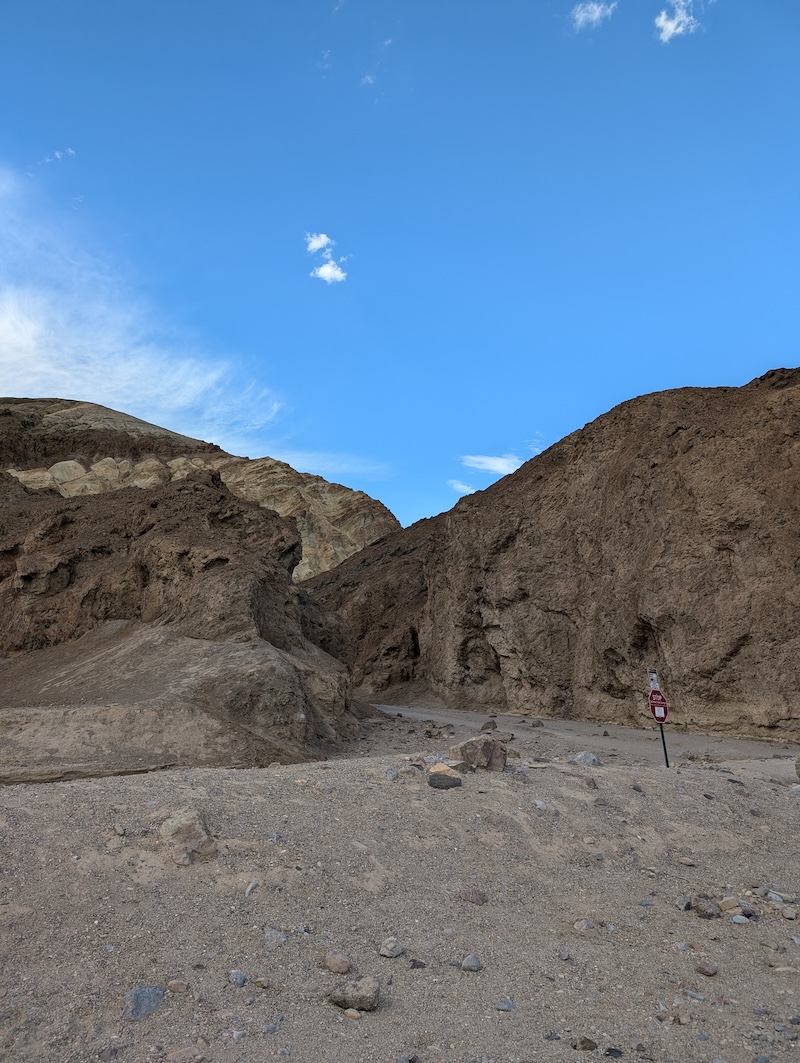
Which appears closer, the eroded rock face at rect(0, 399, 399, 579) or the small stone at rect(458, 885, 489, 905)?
the small stone at rect(458, 885, 489, 905)

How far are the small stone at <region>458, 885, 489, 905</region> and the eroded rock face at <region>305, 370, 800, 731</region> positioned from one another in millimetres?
14229

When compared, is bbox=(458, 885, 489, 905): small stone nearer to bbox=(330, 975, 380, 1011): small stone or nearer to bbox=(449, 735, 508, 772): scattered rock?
bbox=(330, 975, 380, 1011): small stone

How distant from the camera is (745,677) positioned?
59.2 feet

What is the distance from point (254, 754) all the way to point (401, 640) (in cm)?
2487

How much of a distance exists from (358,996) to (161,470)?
57440 mm

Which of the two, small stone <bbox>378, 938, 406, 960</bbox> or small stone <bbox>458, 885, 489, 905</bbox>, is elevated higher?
small stone <bbox>458, 885, 489, 905</bbox>

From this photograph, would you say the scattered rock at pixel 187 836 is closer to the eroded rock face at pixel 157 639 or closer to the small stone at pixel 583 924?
the small stone at pixel 583 924

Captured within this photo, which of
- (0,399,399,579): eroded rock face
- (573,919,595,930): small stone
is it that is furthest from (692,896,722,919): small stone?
(0,399,399,579): eroded rock face

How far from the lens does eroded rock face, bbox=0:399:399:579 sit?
54562 mm

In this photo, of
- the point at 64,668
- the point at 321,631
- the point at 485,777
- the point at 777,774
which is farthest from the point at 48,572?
the point at 777,774

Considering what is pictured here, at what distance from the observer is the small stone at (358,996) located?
12.9 ft

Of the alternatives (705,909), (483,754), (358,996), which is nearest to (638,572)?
(483,754)

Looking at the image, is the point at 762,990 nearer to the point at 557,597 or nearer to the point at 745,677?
the point at 745,677

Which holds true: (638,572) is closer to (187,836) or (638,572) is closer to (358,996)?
(187,836)
